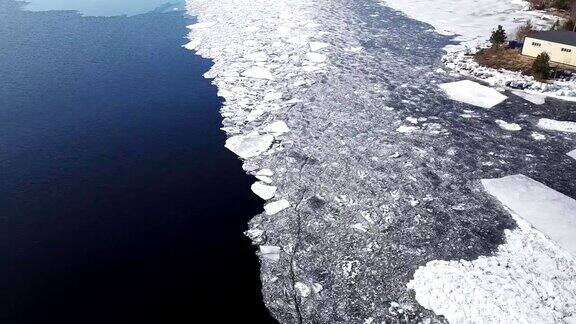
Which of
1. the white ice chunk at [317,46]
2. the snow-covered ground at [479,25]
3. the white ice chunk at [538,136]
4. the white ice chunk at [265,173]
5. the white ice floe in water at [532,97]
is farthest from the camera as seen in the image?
the white ice chunk at [317,46]

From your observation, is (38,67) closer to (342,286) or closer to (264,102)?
(264,102)

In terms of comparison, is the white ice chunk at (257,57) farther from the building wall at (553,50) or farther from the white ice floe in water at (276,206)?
the building wall at (553,50)

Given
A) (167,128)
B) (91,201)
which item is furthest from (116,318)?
(167,128)

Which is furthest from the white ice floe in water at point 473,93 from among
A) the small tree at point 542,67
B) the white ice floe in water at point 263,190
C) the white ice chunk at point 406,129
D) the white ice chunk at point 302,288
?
the white ice chunk at point 302,288

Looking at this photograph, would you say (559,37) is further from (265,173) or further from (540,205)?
(265,173)

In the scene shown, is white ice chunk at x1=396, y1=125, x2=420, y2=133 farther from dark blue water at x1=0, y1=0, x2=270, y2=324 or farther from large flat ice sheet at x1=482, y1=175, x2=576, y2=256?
dark blue water at x1=0, y1=0, x2=270, y2=324

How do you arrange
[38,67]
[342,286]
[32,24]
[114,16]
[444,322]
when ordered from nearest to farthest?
1. [444,322]
2. [342,286]
3. [38,67]
4. [32,24]
5. [114,16]

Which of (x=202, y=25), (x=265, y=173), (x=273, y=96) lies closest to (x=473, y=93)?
(x=273, y=96)
